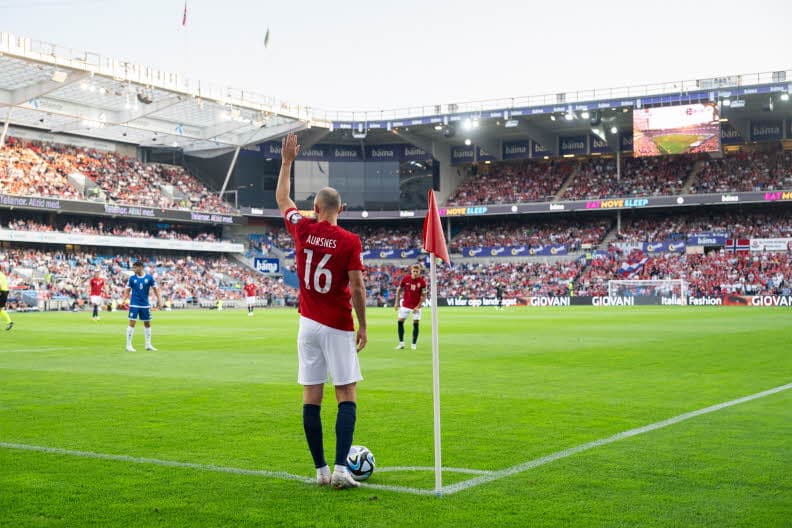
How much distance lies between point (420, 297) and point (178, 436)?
46.1ft

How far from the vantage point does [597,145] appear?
7762cm

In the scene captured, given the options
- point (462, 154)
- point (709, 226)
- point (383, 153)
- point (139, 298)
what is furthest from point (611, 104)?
point (139, 298)

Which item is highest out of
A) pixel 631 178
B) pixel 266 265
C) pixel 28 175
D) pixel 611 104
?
pixel 611 104

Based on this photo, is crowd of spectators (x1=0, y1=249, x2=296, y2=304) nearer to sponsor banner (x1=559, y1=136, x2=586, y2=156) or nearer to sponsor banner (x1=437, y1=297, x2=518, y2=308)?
sponsor banner (x1=437, y1=297, x2=518, y2=308)

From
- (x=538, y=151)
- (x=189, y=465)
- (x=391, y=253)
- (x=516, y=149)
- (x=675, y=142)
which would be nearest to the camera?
(x=189, y=465)

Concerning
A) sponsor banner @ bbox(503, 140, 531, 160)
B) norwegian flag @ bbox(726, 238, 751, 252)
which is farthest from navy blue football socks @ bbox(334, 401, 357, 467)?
sponsor banner @ bbox(503, 140, 531, 160)

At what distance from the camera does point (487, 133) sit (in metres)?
79.2

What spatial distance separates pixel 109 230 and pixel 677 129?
1839 inches

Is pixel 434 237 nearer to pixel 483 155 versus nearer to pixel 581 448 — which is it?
pixel 581 448

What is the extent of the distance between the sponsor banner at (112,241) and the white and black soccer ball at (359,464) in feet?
192

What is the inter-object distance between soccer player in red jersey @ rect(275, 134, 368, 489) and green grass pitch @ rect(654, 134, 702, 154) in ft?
203

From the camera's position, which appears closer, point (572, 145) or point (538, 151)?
point (572, 145)

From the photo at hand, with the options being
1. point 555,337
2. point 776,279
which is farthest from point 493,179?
point 555,337

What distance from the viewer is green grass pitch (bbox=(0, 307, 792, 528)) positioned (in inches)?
225
